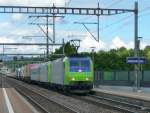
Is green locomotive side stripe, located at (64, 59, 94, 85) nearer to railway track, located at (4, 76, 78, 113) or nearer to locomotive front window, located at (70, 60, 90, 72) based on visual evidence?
locomotive front window, located at (70, 60, 90, 72)

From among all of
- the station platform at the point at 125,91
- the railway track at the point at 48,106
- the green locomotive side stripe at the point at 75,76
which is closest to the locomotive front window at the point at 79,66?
the green locomotive side stripe at the point at 75,76

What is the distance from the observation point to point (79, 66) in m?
43.4

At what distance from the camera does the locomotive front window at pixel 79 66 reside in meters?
43.2

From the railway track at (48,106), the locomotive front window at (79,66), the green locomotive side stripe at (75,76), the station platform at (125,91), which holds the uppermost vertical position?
the locomotive front window at (79,66)

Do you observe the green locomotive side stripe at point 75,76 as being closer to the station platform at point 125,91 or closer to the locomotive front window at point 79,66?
the locomotive front window at point 79,66

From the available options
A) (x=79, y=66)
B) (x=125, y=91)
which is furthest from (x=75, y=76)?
(x=125, y=91)

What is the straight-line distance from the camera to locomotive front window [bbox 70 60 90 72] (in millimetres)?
43250

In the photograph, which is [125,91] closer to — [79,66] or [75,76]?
[79,66]

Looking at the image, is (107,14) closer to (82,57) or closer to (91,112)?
(82,57)

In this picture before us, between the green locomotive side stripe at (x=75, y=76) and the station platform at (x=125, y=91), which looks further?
the station platform at (x=125, y=91)

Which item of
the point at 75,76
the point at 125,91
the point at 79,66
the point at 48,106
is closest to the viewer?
the point at 48,106

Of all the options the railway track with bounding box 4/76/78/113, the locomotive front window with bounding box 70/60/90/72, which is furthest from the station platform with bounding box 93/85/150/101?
the railway track with bounding box 4/76/78/113

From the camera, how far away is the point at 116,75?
2581 inches

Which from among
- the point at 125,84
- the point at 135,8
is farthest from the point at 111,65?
the point at 135,8
